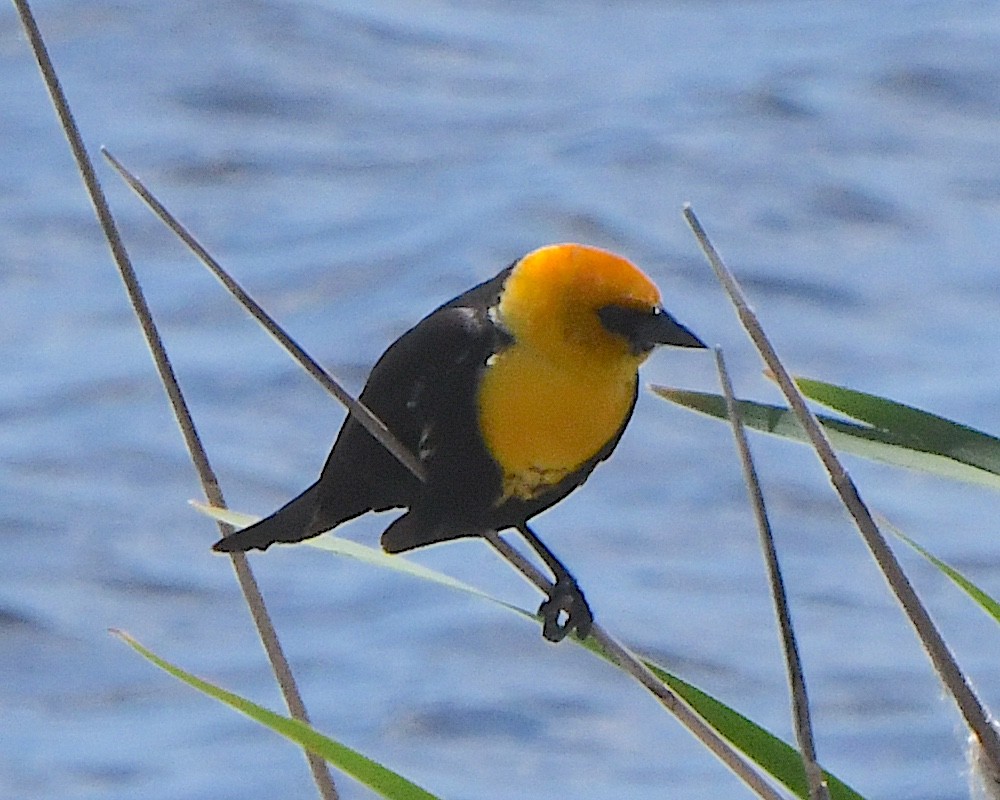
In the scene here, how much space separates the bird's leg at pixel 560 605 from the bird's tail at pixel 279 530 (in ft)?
0.51

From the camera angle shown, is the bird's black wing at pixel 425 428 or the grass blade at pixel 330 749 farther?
the bird's black wing at pixel 425 428

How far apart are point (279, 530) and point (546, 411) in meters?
0.23

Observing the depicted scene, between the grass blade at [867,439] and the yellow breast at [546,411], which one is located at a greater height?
the grass blade at [867,439]

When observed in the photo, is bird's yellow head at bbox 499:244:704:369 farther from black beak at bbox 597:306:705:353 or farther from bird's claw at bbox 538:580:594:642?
bird's claw at bbox 538:580:594:642

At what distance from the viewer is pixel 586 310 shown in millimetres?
1472

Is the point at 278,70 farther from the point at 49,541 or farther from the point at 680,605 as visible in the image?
the point at 680,605

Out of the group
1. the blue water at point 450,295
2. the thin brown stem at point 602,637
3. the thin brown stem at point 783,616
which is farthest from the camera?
the blue water at point 450,295

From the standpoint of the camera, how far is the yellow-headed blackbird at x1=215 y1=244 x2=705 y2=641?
1.48 metres

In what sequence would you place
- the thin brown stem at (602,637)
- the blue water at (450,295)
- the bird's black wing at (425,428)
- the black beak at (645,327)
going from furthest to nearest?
the blue water at (450,295) → the bird's black wing at (425,428) → the black beak at (645,327) → the thin brown stem at (602,637)

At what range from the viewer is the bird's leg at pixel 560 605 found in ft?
5.35

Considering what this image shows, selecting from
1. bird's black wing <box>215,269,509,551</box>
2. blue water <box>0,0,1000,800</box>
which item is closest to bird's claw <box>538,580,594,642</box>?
bird's black wing <box>215,269,509,551</box>

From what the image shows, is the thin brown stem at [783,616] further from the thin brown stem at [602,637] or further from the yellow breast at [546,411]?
the yellow breast at [546,411]

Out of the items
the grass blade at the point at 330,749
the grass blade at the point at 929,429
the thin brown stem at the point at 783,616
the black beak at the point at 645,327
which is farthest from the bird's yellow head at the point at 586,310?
the grass blade at the point at 330,749

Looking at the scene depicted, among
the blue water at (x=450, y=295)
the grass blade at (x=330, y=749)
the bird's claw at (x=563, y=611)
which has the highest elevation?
the grass blade at (x=330, y=749)
